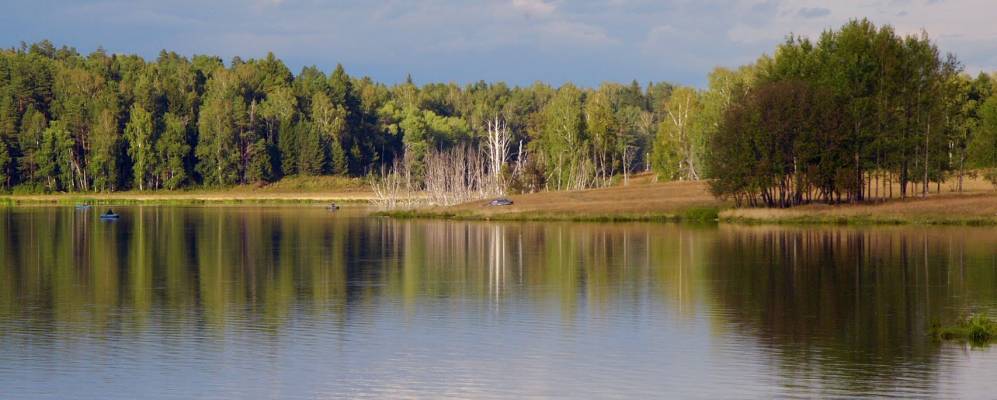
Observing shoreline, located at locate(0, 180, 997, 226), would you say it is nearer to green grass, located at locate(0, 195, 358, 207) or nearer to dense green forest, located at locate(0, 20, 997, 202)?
dense green forest, located at locate(0, 20, 997, 202)

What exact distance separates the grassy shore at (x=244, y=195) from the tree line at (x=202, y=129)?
2.66m

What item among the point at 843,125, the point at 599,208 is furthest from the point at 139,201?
the point at 843,125

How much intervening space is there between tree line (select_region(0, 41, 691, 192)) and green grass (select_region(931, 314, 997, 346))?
4307 inches

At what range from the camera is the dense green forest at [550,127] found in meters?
83.4

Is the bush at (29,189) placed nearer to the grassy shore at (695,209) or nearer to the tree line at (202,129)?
the tree line at (202,129)

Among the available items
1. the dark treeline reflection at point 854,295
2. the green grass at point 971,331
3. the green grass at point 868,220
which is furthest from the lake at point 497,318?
the green grass at point 868,220

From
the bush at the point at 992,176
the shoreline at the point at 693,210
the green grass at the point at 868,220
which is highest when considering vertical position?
the bush at the point at 992,176

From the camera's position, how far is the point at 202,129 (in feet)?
537

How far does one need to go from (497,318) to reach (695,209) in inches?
2208

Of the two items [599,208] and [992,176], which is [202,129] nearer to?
[599,208]

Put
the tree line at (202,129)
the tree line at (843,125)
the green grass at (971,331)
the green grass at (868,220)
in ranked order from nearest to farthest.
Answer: the green grass at (971,331), the green grass at (868,220), the tree line at (843,125), the tree line at (202,129)

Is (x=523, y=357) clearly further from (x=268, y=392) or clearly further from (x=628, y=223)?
(x=628, y=223)

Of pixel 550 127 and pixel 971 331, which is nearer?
pixel 971 331

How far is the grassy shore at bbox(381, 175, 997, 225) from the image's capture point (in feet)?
255
